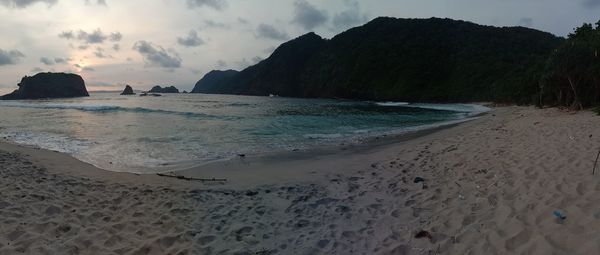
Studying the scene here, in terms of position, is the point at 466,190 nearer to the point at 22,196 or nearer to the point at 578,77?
the point at 22,196

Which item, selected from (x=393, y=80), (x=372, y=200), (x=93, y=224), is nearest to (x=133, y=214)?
(x=93, y=224)

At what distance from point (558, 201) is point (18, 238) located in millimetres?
8001

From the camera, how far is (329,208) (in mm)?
7125

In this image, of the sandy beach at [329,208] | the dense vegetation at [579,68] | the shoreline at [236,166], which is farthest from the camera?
the dense vegetation at [579,68]

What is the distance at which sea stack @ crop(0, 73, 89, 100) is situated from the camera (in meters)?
130

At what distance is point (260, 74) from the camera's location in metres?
167

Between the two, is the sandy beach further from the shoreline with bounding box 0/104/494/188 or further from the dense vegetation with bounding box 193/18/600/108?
the dense vegetation with bounding box 193/18/600/108

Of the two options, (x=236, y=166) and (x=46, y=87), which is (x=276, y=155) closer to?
(x=236, y=166)

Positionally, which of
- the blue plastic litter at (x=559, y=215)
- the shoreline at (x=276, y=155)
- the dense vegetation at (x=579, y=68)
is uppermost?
the dense vegetation at (x=579, y=68)

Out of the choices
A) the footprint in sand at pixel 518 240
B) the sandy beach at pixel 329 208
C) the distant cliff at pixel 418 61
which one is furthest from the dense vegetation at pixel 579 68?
the distant cliff at pixel 418 61

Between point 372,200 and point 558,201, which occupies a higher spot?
point 558,201

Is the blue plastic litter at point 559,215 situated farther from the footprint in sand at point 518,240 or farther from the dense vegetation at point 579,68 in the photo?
the dense vegetation at point 579,68

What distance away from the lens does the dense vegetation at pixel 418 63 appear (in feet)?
280

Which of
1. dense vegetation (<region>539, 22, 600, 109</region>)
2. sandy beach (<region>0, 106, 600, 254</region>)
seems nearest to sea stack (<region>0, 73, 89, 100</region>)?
sandy beach (<region>0, 106, 600, 254</region>)
